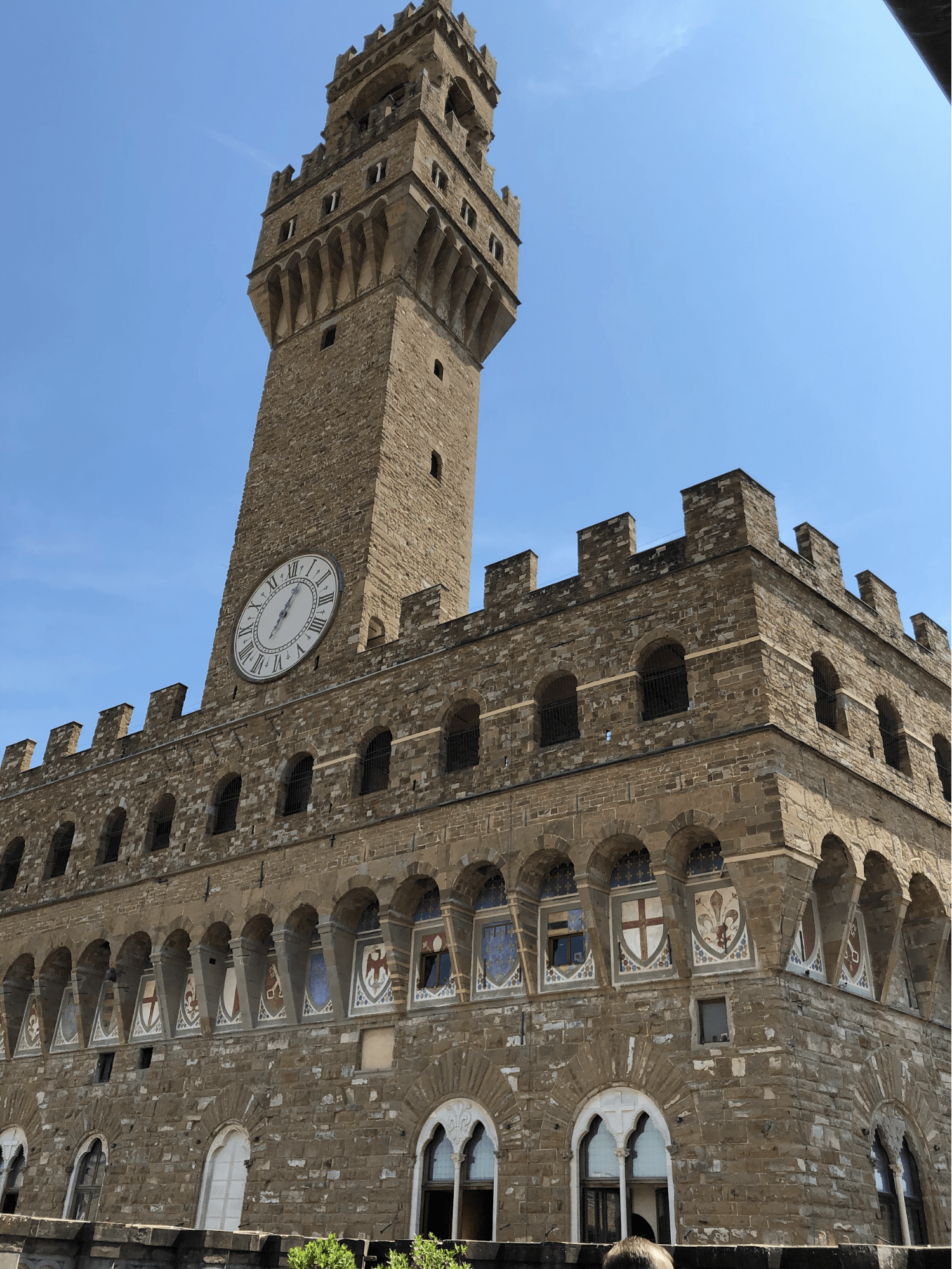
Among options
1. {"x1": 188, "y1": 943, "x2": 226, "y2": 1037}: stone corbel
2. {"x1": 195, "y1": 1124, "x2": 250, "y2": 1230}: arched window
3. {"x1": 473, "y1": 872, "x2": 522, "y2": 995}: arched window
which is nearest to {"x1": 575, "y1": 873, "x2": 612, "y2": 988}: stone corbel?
{"x1": 473, "y1": 872, "x2": 522, "y2": 995}: arched window

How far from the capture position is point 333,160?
27.3 meters

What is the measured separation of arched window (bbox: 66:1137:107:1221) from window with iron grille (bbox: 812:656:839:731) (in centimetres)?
1447

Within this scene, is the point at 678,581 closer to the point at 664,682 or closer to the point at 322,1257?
the point at 664,682

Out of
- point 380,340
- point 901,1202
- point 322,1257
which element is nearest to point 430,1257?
point 322,1257

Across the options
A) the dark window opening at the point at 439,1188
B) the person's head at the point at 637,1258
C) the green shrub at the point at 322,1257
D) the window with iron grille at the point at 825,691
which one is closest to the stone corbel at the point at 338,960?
the dark window opening at the point at 439,1188

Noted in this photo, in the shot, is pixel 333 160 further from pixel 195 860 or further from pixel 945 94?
pixel 945 94

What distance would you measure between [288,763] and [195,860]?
2.56 metres

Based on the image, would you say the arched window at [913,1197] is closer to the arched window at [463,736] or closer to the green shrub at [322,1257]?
the green shrub at [322,1257]

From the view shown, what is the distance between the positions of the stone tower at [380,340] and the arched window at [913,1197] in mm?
11206

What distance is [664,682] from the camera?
1541 cm

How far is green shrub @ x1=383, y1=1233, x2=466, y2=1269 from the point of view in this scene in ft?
30.0

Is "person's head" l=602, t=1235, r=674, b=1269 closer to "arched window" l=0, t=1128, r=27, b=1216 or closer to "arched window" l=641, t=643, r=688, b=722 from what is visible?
"arched window" l=641, t=643, r=688, b=722

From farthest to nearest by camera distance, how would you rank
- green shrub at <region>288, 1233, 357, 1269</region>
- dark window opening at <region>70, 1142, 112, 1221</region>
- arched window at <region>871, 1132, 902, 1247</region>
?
dark window opening at <region>70, 1142, 112, 1221</region>
arched window at <region>871, 1132, 902, 1247</region>
green shrub at <region>288, 1233, 357, 1269</region>

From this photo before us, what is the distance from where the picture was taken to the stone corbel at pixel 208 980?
18.1m
